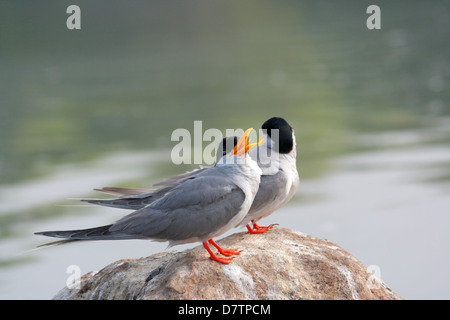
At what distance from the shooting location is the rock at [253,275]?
229 inches

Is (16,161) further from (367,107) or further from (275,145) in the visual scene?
(275,145)

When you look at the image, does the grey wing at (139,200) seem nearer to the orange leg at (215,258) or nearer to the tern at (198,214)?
the tern at (198,214)

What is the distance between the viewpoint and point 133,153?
17.4 metres

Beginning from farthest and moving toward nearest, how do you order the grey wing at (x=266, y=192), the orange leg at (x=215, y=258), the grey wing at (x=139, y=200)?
the grey wing at (x=266, y=192) → the grey wing at (x=139, y=200) → the orange leg at (x=215, y=258)

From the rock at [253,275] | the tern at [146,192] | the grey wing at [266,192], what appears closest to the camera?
the rock at [253,275]

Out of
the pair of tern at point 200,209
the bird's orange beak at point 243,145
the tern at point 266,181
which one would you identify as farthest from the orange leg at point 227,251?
the bird's orange beak at point 243,145

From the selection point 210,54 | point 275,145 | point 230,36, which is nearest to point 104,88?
point 210,54

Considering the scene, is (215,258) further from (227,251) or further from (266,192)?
(266,192)

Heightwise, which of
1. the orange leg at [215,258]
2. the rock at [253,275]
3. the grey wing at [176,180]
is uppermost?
the grey wing at [176,180]

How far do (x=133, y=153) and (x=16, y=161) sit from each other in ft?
9.87

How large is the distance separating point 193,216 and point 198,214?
0.04 m

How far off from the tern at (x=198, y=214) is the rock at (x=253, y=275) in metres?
0.17

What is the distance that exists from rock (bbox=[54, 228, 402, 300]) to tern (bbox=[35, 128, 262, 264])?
0.55ft
